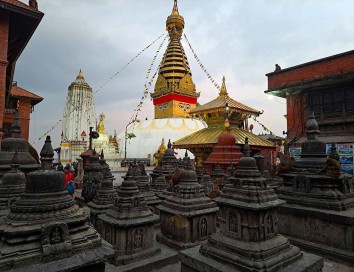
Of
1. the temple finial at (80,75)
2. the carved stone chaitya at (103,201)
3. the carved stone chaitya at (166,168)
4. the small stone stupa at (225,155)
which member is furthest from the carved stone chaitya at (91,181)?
the temple finial at (80,75)

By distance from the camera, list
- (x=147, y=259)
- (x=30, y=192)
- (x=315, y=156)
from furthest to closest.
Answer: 1. (x=315, y=156)
2. (x=147, y=259)
3. (x=30, y=192)

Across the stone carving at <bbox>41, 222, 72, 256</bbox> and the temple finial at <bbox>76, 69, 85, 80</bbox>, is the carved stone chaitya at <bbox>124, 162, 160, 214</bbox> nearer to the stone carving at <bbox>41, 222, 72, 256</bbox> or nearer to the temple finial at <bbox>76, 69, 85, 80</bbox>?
the stone carving at <bbox>41, 222, 72, 256</bbox>

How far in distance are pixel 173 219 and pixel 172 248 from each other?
0.66m

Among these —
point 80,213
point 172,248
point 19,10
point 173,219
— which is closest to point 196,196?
point 173,219

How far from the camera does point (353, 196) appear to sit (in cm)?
599

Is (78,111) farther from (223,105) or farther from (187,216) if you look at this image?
(187,216)

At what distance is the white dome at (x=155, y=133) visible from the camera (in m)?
30.6

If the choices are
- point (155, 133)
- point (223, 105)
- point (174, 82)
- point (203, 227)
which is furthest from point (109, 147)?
point (203, 227)

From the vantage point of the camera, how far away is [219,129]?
1820 centimetres

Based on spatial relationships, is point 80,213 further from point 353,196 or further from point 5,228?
point 353,196

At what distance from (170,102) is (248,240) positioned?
100 ft

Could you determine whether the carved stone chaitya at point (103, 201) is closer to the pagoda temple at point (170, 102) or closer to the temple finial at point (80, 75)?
the pagoda temple at point (170, 102)

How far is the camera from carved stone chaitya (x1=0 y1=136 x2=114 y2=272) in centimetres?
258

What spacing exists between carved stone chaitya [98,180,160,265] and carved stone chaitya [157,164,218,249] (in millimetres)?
655
